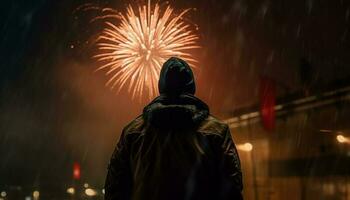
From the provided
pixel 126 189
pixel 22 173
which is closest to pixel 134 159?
pixel 126 189

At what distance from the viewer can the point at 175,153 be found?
284 cm

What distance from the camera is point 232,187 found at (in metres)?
2.78

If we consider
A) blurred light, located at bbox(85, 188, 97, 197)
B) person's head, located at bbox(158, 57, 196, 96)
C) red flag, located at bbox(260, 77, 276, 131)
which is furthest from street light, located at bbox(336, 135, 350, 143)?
blurred light, located at bbox(85, 188, 97, 197)

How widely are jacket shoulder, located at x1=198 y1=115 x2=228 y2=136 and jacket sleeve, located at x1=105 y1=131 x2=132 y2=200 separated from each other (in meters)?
0.51

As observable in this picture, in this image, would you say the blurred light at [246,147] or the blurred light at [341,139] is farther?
the blurred light at [246,147]

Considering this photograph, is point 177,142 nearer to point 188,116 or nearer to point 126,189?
point 188,116

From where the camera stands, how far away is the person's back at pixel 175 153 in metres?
2.78

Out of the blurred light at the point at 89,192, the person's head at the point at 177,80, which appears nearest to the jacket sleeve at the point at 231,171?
the person's head at the point at 177,80

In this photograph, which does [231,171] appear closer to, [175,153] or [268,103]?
[175,153]

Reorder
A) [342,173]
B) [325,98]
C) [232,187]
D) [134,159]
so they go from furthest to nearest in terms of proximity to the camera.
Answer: [325,98] → [342,173] → [134,159] → [232,187]

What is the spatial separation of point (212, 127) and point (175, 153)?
281mm

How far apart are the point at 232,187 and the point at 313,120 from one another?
64.1 ft

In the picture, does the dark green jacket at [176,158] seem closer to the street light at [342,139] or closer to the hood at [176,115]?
the hood at [176,115]

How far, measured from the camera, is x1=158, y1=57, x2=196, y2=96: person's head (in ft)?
10.1
